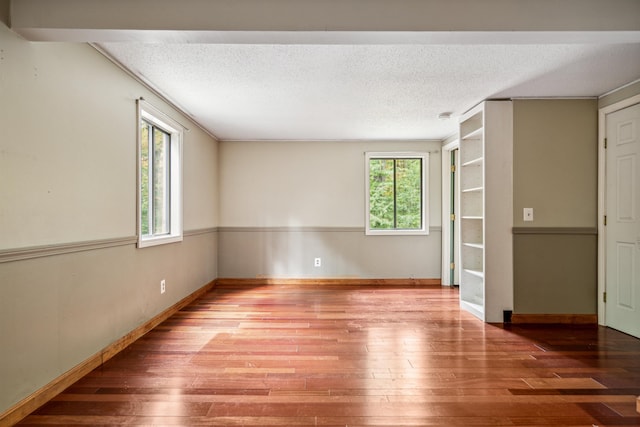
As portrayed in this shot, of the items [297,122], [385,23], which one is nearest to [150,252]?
[297,122]

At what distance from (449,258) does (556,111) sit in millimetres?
2554

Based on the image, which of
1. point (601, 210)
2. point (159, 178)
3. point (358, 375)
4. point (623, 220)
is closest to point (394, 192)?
point (601, 210)

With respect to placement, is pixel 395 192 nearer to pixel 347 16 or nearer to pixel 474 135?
pixel 474 135

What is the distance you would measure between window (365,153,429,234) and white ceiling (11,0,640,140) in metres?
1.19

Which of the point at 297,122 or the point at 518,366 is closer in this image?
the point at 518,366

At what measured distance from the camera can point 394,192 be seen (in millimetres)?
5871

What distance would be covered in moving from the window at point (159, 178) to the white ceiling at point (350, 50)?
1.08ft

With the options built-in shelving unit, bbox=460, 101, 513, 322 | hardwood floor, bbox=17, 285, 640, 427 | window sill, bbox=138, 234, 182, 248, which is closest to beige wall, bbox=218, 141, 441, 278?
window sill, bbox=138, 234, 182, 248

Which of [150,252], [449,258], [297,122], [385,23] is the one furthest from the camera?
[449,258]

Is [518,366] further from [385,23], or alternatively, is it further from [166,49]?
[166,49]

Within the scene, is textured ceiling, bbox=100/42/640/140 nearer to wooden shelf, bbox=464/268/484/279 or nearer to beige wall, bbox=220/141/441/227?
beige wall, bbox=220/141/441/227

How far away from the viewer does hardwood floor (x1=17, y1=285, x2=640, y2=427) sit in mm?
2014

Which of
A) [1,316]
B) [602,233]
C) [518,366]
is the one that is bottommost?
[518,366]

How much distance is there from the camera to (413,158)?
584 cm
